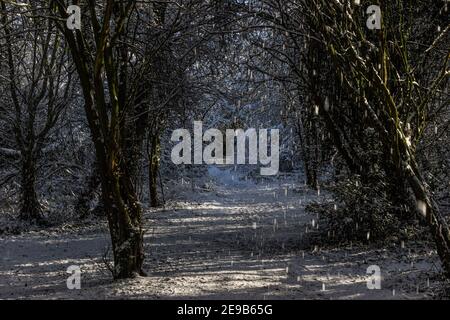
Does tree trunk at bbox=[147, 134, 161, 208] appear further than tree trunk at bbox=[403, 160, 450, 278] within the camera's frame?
Yes

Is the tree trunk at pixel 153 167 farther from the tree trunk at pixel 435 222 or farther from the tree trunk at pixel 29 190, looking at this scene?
the tree trunk at pixel 435 222

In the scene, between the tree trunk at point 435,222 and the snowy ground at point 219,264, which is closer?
the tree trunk at point 435,222

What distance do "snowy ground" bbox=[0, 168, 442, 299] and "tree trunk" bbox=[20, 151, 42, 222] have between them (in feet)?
4.30

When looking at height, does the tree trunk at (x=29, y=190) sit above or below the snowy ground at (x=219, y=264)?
above

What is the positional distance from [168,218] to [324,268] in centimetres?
840

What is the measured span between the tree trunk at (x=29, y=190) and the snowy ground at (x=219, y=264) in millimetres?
1310

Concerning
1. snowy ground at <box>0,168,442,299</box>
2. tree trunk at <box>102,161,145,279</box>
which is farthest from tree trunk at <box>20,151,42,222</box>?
→ tree trunk at <box>102,161,145,279</box>

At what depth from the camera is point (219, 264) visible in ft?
30.8

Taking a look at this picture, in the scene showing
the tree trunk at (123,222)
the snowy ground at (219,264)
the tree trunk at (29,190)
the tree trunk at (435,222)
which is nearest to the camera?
the tree trunk at (435,222)

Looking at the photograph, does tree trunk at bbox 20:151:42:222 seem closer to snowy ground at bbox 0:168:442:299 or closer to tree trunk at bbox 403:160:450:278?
snowy ground at bbox 0:168:442:299

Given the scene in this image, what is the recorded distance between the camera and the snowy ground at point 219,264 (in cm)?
709

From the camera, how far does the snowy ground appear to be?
7.09 metres

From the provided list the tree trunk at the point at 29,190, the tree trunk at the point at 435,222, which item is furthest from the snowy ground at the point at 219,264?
the tree trunk at the point at 29,190

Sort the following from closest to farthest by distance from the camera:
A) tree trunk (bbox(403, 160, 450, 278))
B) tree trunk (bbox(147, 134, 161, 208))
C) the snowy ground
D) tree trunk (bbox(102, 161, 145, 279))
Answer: tree trunk (bbox(403, 160, 450, 278)) → the snowy ground → tree trunk (bbox(102, 161, 145, 279)) → tree trunk (bbox(147, 134, 161, 208))
